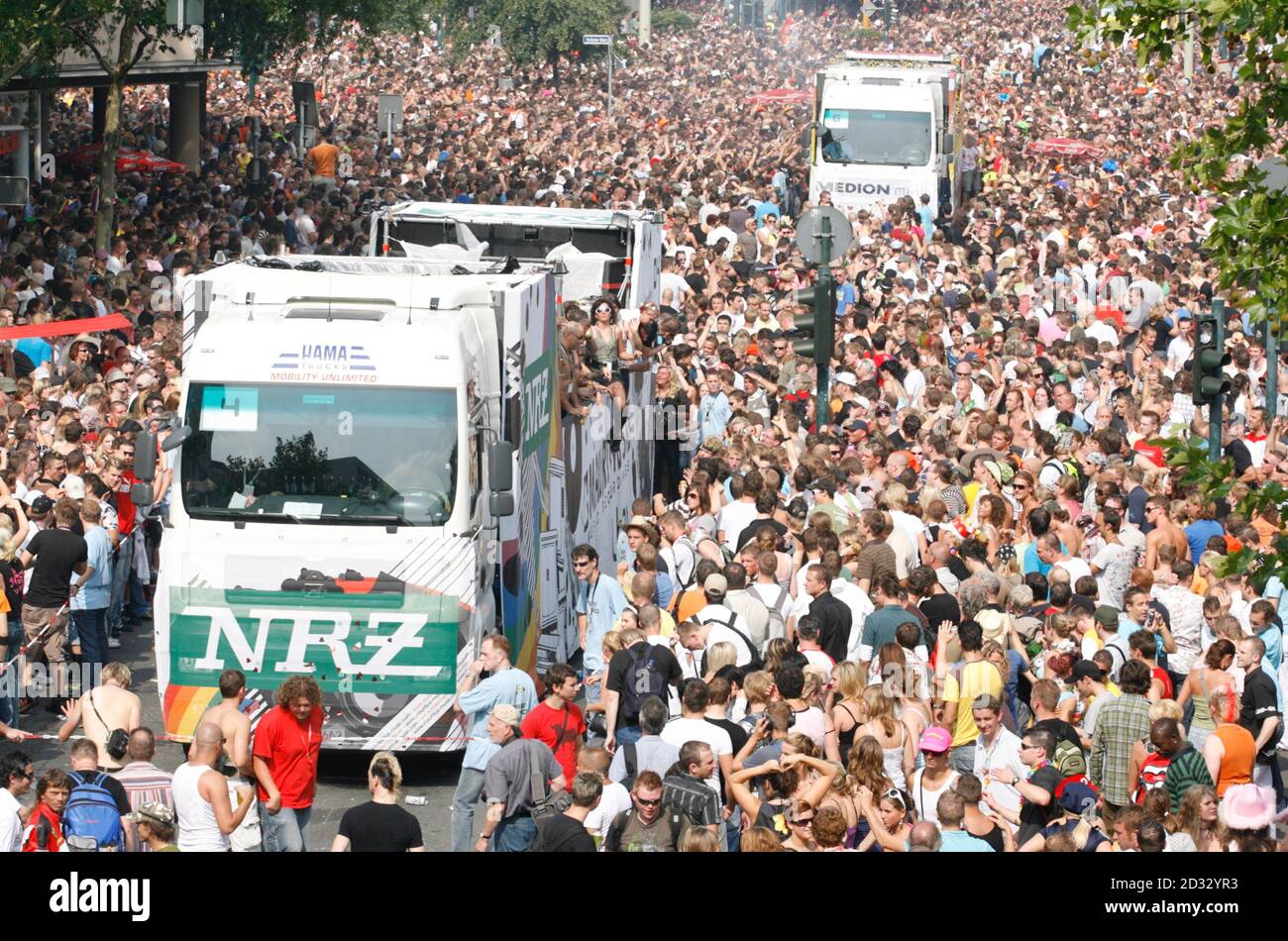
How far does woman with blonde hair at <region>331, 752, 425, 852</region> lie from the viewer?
31.8 ft

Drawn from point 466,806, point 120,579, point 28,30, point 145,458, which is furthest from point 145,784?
point 28,30

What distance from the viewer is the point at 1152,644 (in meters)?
11.9

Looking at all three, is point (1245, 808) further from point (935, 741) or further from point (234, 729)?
point (234, 729)

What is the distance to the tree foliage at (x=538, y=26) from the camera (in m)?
64.1

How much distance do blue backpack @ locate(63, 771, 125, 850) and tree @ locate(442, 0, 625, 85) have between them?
55.9 metres

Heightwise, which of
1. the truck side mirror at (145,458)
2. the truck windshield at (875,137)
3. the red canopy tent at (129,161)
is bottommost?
the truck side mirror at (145,458)

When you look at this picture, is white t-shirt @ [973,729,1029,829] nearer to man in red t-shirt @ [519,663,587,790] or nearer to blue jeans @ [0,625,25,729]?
man in red t-shirt @ [519,663,587,790]

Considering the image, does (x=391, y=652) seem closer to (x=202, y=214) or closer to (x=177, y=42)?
(x=202, y=214)

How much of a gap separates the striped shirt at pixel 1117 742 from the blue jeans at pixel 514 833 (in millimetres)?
3029

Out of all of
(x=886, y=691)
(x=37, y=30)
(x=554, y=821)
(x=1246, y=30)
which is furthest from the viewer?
(x=37, y=30)

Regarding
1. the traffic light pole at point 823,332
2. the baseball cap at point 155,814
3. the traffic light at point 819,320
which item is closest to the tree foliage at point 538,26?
the traffic light pole at point 823,332

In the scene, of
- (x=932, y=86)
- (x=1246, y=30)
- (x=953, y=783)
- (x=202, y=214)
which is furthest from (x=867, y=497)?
(x=932, y=86)

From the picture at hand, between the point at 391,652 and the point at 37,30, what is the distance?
1530 centimetres

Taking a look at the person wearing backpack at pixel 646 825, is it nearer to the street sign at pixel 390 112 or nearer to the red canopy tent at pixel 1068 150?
the street sign at pixel 390 112
